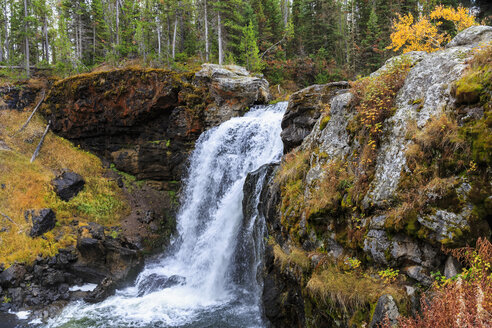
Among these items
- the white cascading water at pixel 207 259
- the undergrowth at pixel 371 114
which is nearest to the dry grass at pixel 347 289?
the undergrowth at pixel 371 114

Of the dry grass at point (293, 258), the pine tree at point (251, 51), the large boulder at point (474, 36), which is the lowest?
the dry grass at point (293, 258)

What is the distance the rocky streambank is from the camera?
1455 centimetres

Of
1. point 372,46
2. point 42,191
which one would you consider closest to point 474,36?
point 42,191

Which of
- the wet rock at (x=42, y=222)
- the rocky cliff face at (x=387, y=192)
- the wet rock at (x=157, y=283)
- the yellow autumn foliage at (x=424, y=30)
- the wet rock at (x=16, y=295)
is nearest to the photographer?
the rocky cliff face at (x=387, y=192)

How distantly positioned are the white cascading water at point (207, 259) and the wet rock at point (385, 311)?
5360 millimetres

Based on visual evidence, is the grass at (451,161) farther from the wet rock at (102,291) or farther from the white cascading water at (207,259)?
the wet rock at (102,291)

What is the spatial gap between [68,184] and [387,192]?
58.6 feet

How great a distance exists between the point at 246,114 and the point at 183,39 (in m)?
21.0

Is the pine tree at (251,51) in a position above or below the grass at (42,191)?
above

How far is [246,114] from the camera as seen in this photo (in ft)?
60.2

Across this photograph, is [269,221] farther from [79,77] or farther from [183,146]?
[79,77]

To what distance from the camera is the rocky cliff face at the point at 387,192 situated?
4285 mm

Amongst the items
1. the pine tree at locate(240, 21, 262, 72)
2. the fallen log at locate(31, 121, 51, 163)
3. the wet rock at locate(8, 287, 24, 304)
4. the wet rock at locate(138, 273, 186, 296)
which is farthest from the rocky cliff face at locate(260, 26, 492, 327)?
the pine tree at locate(240, 21, 262, 72)

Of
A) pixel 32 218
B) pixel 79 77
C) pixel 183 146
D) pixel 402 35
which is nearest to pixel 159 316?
pixel 32 218
